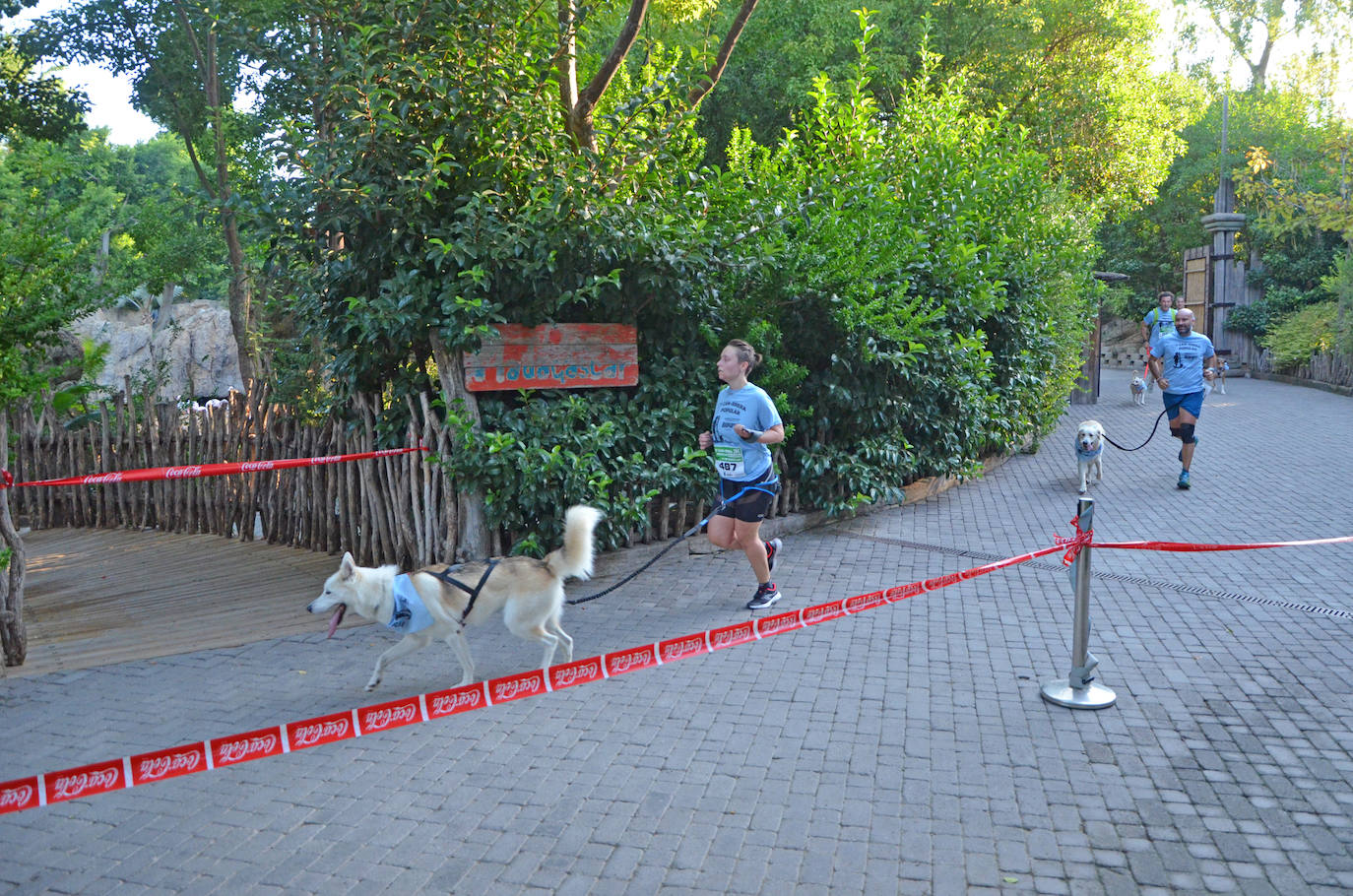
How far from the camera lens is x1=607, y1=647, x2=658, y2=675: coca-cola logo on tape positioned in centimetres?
442

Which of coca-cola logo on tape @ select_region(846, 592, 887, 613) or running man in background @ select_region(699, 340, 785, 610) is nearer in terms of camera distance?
coca-cola logo on tape @ select_region(846, 592, 887, 613)

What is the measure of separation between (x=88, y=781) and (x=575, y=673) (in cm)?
186

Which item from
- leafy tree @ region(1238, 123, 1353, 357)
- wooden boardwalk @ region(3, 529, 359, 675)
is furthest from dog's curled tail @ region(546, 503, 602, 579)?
leafy tree @ region(1238, 123, 1353, 357)

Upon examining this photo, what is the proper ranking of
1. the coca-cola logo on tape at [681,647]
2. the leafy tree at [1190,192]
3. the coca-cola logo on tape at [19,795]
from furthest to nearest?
the leafy tree at [1190,192], the coca-cola logo on tape at [681,647], the coca-cola logo on tape at [19,795]

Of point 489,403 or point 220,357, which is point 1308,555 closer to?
point 489,403

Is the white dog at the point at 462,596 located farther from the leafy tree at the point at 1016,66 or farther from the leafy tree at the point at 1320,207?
the leafy tree at the point at 1320,207

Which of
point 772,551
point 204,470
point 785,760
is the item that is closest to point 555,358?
point 772,551

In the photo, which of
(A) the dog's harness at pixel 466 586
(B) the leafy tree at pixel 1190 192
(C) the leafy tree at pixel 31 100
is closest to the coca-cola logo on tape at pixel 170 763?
(A) the dog's harness at pixel 466 586

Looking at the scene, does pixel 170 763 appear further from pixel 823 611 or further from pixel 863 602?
pixel 863 602

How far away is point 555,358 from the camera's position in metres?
8.16

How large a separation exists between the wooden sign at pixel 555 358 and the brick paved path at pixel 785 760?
1765 mm

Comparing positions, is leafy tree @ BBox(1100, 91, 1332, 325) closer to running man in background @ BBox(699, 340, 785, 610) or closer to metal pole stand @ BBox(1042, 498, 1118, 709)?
running man in background @ BBox(699, 340, 785, 610)

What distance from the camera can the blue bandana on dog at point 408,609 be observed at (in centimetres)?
552

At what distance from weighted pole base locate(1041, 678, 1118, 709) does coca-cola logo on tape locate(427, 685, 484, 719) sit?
2995mm
